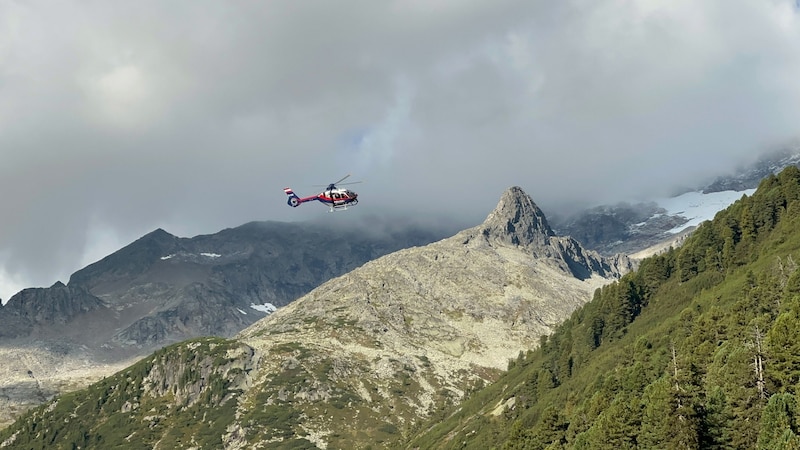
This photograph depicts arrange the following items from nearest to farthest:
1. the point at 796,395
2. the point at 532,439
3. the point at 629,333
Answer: the point at 796,395 < the point at 532,439 < the point at 629,333

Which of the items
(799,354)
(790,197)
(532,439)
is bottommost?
(532,439)

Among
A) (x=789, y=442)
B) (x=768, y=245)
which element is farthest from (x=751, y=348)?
(x=768, y=245)

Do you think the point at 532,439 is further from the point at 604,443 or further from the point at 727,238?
the point at 727,238

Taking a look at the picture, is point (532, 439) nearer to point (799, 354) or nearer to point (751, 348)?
point (751, 348)

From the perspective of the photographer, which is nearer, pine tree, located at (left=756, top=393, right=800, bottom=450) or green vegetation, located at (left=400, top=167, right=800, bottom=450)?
pine tree, located at (left=756, top=393, right=800, bottom=450)

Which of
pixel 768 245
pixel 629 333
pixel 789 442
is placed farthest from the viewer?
pixel 629 333

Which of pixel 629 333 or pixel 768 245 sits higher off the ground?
pixel 768 245

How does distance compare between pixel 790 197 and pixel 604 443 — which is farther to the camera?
pixel 790 197

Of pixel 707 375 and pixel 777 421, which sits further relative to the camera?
pixel 707 375

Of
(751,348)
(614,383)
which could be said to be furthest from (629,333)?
(751,348)

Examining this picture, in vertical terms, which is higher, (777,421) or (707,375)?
(707,375)

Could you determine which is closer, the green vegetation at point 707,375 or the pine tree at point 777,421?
the pine tree at point 777,421
